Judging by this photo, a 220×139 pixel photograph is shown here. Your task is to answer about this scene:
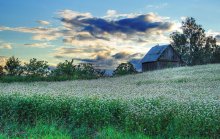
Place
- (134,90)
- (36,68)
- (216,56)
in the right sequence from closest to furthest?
(134,90) < (36,68) < (216,56)

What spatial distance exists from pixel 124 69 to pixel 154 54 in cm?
2071

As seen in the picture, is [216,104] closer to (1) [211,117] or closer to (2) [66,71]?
(1) [211,117]

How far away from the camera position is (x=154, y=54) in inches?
2694

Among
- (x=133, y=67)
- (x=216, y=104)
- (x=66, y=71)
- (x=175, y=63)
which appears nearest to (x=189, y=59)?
(x=175, y=63)

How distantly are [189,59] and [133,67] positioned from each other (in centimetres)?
3428

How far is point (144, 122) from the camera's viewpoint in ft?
43.4

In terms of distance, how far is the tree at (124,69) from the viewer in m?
46.9

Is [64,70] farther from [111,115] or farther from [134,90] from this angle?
[111,115]

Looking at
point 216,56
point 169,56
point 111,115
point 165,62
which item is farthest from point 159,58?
point 111,115

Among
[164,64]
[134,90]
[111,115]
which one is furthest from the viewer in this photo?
[164,64]

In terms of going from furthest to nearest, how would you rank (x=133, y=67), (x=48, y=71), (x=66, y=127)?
(x=133, y=67) → (x=48, y=71) → (x=66, y=127)

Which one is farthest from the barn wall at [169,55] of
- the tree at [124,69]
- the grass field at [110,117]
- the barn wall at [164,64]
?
the grass field at [110,117]

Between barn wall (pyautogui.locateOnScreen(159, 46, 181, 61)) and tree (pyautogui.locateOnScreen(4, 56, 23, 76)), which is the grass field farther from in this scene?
barn wall (pyautogui.locateOnScreen(159, 46, 181, 61))

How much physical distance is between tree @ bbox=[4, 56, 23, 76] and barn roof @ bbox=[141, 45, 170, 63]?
27.9m
